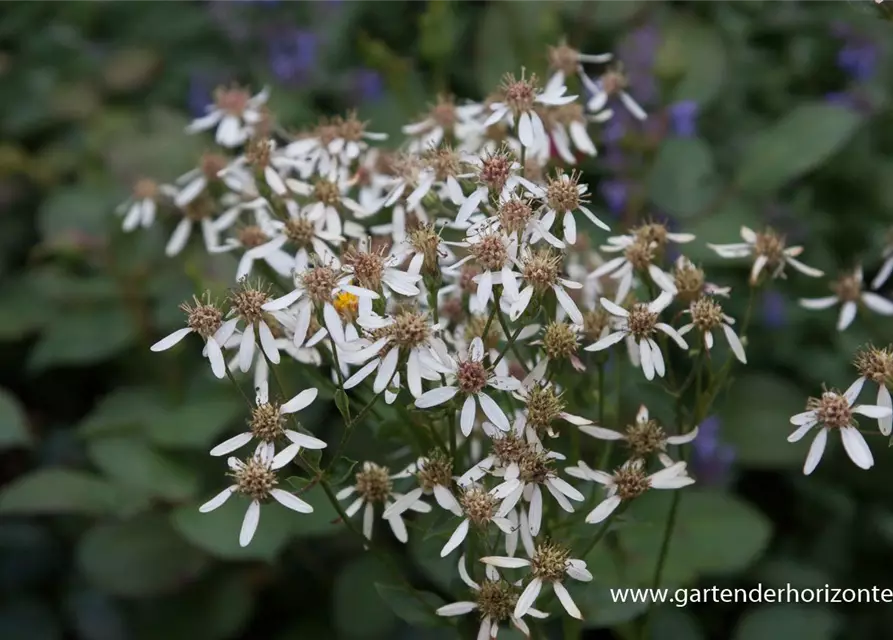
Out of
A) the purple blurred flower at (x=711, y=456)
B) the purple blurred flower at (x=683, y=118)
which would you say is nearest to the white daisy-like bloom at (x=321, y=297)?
the purple blurred flower at (x=711, y=456)

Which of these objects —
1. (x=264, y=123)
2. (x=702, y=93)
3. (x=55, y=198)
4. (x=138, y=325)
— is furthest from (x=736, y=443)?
(x=55, y=198)

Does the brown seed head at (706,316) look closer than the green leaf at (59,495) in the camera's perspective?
Yes

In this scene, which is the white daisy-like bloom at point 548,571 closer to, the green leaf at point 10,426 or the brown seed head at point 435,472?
the brown seed head at point 435,472

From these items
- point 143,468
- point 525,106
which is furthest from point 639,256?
point 143,468

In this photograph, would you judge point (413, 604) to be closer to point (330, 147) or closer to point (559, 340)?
point (559, 340)

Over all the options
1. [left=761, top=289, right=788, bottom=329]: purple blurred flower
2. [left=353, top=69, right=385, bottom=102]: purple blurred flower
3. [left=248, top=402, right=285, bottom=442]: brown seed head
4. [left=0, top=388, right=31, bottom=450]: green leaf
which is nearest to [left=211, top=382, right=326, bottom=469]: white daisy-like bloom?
[left=248, top=402, right=285, bottom=442]: brown seed head

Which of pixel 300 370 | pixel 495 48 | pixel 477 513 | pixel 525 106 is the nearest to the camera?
pixel 477 513
